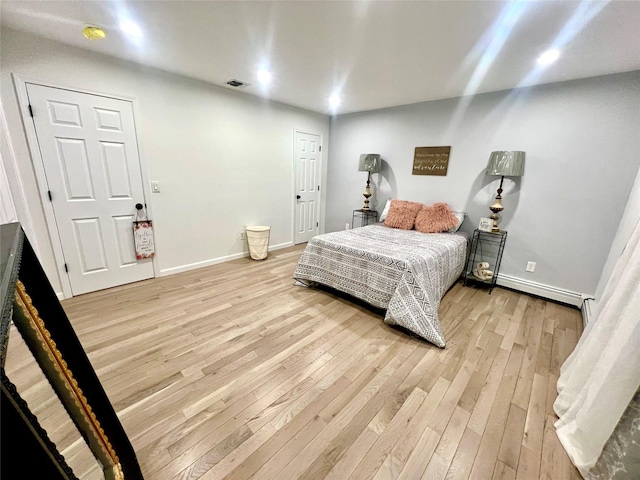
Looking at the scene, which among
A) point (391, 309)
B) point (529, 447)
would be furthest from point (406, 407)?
point (391, 309)

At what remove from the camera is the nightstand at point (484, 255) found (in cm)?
317

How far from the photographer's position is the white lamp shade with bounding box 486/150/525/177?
2771 millimetres

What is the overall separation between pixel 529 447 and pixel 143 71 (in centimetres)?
434

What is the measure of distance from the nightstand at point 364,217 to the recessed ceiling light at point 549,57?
2.60 metres

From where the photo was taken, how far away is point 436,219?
3379mm

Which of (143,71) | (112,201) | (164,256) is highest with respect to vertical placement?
(143,71)

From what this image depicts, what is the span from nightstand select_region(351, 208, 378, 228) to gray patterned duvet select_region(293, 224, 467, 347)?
1114 millimetres

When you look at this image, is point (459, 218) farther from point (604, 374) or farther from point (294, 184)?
point (294, 184)

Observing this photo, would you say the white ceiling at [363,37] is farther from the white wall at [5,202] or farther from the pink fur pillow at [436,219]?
the pink fur pillow at [436,219]

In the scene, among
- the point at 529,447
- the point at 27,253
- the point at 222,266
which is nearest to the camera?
the point at 27,253

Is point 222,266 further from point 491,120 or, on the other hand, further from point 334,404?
point 491,120

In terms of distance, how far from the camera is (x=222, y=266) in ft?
12.1

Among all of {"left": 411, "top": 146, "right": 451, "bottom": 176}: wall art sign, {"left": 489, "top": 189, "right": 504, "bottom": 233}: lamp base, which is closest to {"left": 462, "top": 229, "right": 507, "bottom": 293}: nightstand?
{"left": 489, "top": 189, "right": 504, "bottom": 233}: lamp base

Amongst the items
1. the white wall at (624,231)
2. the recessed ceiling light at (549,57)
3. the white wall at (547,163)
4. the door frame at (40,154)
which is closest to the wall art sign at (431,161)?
the white wall at (547,163)
